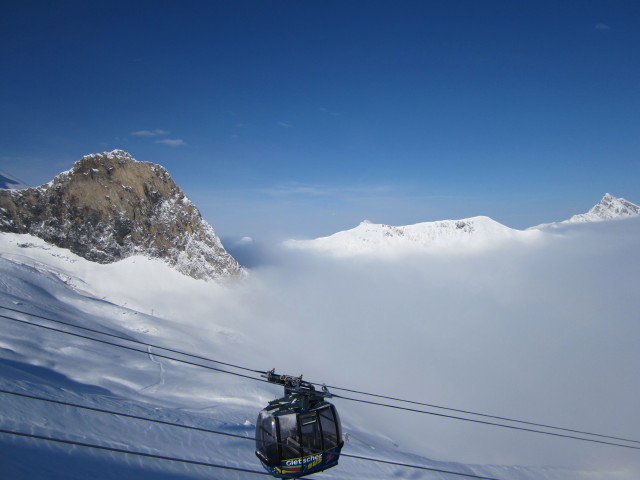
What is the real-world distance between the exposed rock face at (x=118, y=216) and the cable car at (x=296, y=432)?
11941cm

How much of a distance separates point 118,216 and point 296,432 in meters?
127

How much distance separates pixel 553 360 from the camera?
171 metres

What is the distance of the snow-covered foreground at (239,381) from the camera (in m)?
17.6

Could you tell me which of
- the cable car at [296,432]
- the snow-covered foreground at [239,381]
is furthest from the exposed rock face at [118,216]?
the cable car at [296,432]

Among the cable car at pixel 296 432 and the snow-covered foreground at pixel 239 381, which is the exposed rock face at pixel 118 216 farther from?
the cable car at pixel 296 432

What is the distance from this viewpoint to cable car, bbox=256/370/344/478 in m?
10.9

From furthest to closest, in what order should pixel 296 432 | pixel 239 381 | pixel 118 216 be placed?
pixel 118 216 < pixel 239 381 < pixel 296 432

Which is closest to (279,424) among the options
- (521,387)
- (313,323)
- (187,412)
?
(187,412)

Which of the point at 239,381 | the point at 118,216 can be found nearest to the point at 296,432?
the point at 239,381

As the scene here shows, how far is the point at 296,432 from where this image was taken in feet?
36.1

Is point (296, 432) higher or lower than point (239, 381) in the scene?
higher

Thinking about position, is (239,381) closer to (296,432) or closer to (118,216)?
(296,432)

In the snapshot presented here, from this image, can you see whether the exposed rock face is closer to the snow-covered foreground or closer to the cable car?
the snow-covered foreground

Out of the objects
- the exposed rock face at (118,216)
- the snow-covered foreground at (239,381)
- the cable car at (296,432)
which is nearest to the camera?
the cable car at (296,432)
